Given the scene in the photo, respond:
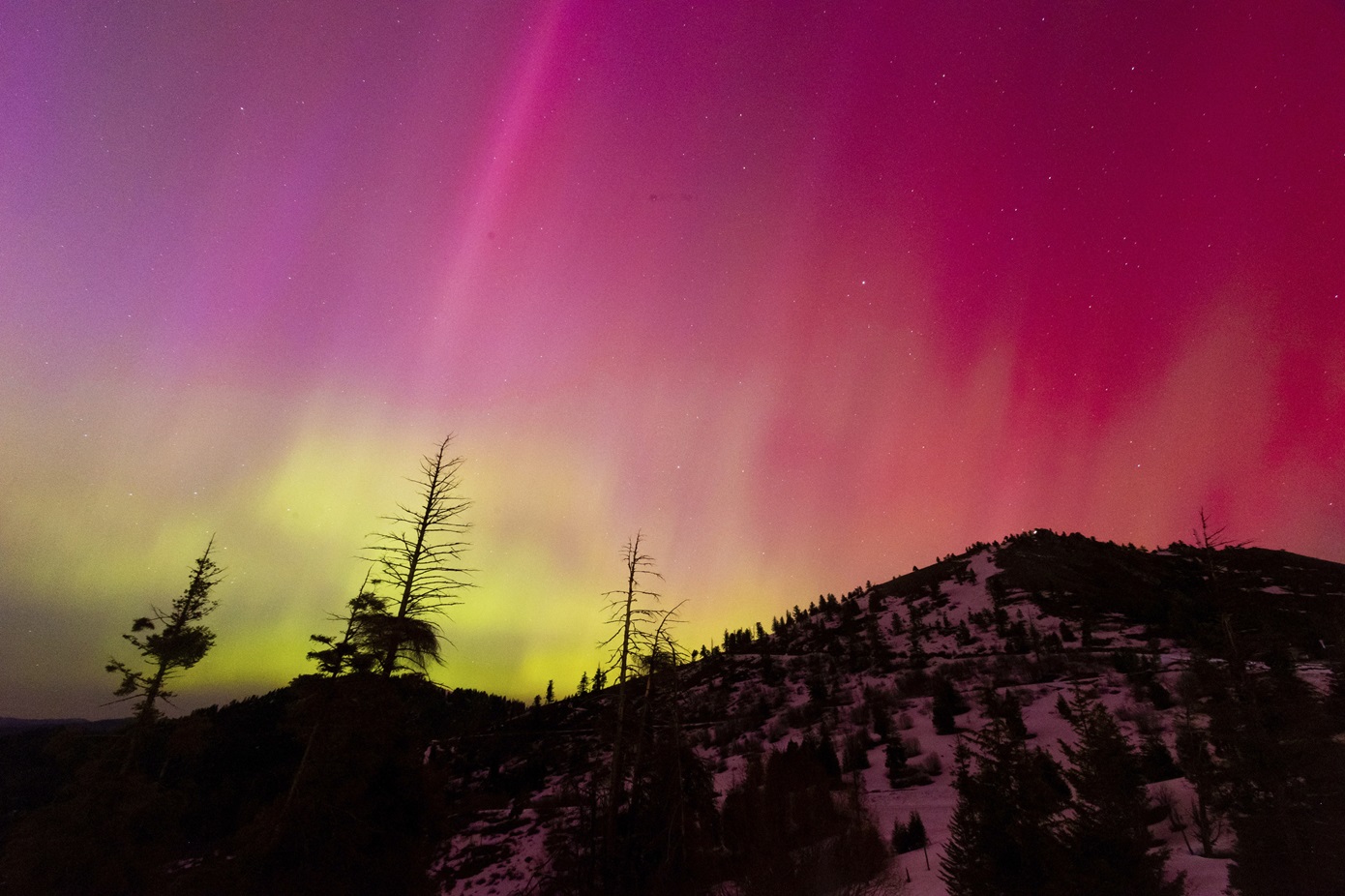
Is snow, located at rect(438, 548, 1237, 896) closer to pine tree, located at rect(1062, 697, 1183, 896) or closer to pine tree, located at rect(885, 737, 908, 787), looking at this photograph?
pine tree, located at rect(885, 737, 908, 787)

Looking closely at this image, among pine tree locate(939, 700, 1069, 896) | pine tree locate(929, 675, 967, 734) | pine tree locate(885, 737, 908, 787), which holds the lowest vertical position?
pine tree locate(939, 700, 1069, 896)

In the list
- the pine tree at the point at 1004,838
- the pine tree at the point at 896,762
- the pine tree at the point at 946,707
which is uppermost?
the pine tree at the point at 946,707

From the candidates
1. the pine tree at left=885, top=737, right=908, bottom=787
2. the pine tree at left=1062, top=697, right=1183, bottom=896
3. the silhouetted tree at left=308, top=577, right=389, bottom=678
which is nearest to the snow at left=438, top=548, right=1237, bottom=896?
the pine tree at left=885, top=737, right=908, bottom=787

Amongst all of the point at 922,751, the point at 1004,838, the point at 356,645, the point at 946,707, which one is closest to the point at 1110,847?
the point at 1004,838

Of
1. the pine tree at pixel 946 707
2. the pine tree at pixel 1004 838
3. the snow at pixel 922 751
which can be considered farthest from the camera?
the pine tree at pixel 946 707

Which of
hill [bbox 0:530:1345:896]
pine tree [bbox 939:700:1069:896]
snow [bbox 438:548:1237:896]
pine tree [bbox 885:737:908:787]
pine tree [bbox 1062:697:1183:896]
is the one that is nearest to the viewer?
pine tree [bbox 1062:697:1183:896]

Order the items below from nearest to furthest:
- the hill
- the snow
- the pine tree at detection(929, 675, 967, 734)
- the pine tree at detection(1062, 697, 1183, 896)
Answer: the pine tree at detection(1062, 697, 1183, 896) → the hill → the snow → the pine tree at detection(929, 675, 967, 734)

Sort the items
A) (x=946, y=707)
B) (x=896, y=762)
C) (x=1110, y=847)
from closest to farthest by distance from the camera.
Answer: (x=1110, y=847)
(x=896, y=762)
(x=946, y=707)

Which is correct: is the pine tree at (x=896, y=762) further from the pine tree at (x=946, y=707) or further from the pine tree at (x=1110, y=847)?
the pine tree at (x=1110, y=847)

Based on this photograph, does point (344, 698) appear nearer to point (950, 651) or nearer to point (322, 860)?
point (322, 860)

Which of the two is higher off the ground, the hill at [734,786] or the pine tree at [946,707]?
the pine tree at [946,707]

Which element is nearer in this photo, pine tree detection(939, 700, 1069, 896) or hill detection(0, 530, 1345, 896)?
pine tree detection(939, 700, 1069, 896)

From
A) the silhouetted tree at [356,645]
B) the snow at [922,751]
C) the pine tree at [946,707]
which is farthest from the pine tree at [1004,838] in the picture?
the pine tree at [946,707]

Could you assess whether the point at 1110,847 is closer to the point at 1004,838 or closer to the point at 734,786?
the point at 1004,838
